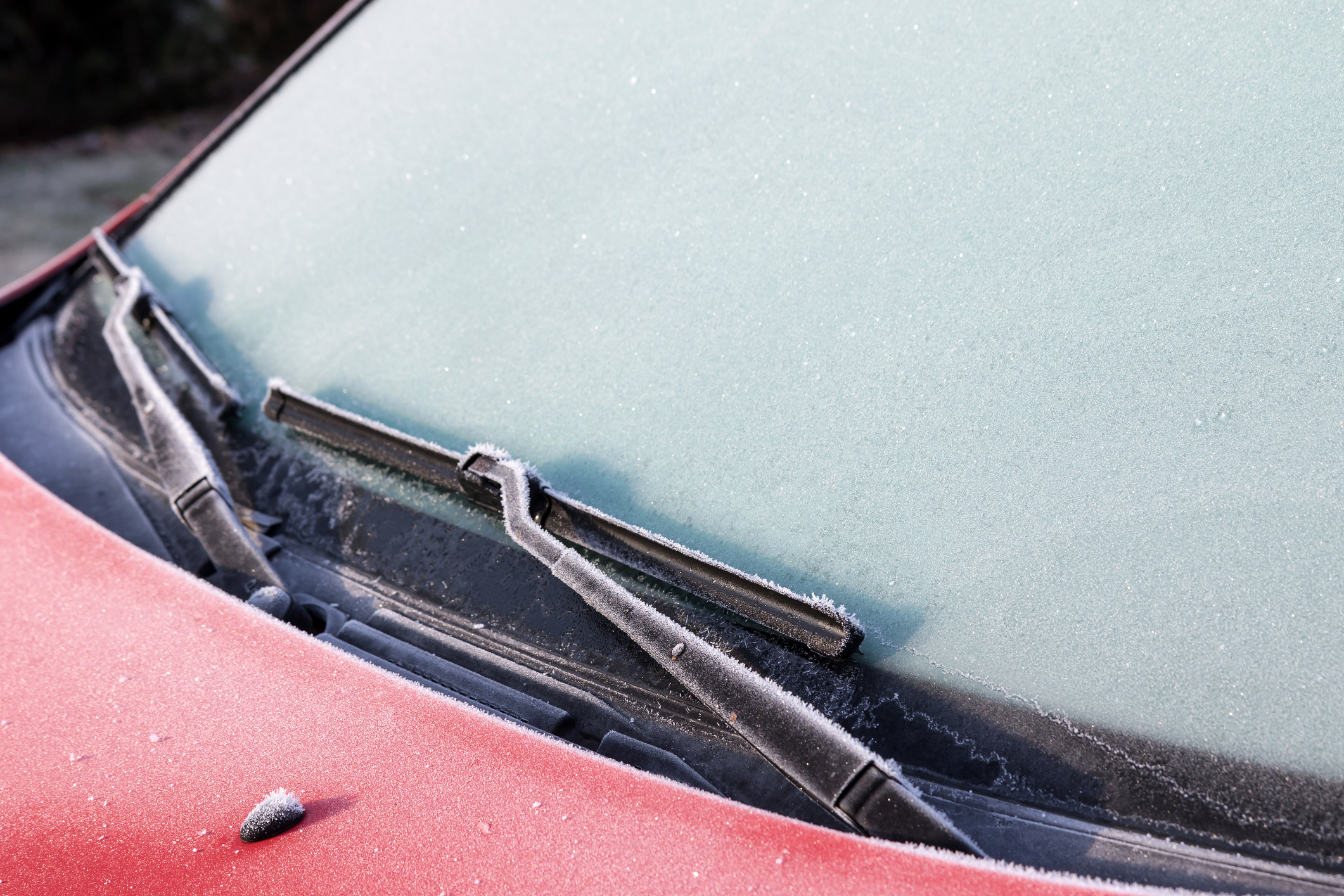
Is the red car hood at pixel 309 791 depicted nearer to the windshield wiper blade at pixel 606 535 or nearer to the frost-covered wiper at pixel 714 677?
the frost-covered wiper at pixel 714 677

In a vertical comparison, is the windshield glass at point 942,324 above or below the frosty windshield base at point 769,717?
above

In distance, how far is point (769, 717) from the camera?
31.0 inches

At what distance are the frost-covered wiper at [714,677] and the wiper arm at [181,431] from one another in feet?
0.56

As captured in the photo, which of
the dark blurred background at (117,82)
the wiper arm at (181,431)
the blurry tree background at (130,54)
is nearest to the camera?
the wiper arm at (181,431)

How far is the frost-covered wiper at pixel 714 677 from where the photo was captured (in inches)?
28.6

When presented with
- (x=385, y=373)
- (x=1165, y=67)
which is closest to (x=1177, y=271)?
(x=1165, y=67)

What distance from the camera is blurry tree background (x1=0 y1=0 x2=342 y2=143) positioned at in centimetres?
584

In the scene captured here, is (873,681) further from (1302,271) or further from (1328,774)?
(1302,271)

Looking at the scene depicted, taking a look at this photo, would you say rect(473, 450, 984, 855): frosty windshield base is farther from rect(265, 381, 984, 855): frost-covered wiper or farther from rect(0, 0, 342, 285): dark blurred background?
rect(0, 0, 342, 285): dark blurred background

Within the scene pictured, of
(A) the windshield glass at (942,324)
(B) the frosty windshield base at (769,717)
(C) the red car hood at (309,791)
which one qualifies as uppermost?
(A) the windshield glass at (942,324)

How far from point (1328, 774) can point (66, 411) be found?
64.6 inches

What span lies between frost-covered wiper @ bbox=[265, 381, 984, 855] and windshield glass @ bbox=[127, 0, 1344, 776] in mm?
57

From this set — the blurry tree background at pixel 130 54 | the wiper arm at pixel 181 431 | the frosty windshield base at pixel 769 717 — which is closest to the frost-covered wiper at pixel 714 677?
the frosty windshield base at pixel 769 717

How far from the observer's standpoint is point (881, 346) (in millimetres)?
950
